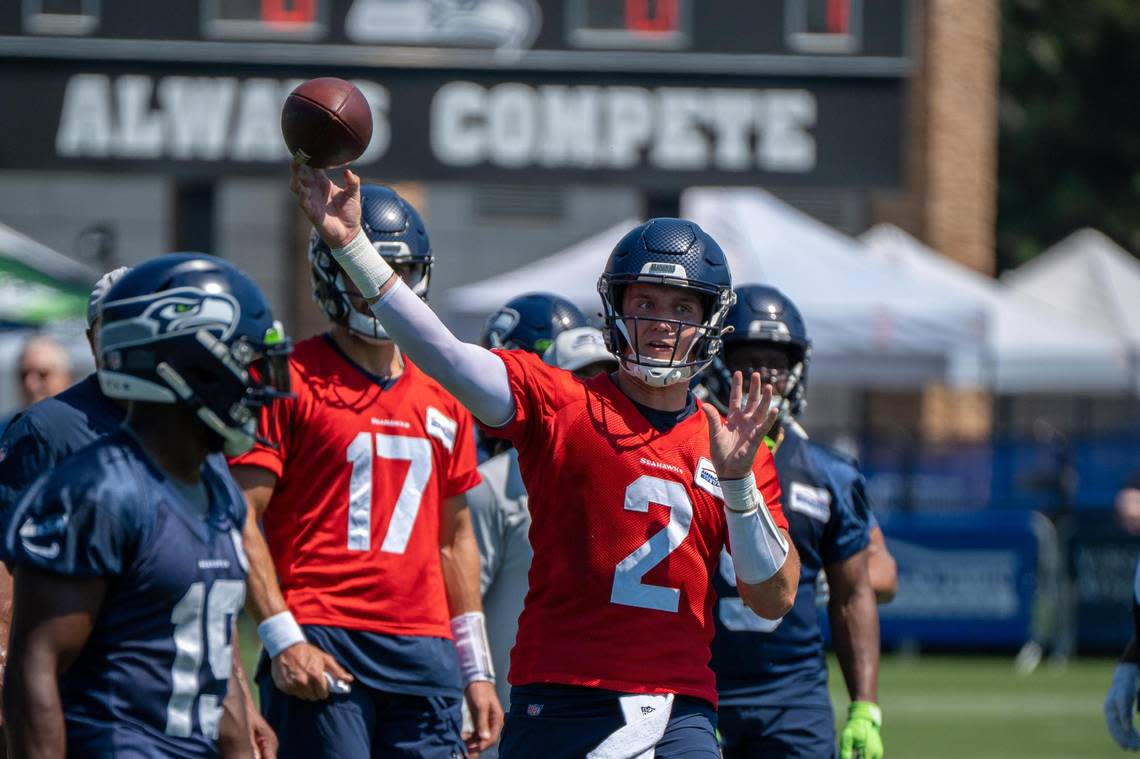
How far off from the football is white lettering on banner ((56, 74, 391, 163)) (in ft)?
30.7

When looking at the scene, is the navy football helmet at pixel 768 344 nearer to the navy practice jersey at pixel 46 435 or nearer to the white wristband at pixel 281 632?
the white wristband at pixel 281 632

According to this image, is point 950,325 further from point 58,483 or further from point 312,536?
point 58,483

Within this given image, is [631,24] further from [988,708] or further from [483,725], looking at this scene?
[483,725]

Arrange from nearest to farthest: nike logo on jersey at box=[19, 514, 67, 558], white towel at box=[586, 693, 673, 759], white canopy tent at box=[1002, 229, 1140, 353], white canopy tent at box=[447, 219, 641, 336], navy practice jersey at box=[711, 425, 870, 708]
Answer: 1. nike logo on jersey at box=[19, 514, 67, 558]
2. white towel at box=[586, 693, 673, 759]
3. navy practice jersey at box=[711, 425, 870, 708]
4. white canopy tent at box=[447, 219, 641, 336]
5. white canopy tent at box=[1002, 229, 1140, 353]

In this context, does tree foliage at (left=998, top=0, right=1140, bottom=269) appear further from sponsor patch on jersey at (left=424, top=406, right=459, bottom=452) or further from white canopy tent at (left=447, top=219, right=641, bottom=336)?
sponsor patch on jersey at (left=424, top=406, right=459, bottom=452)

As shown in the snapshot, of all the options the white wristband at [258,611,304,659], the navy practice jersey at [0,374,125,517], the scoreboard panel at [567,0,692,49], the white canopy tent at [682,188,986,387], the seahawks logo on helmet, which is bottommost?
the white canopy tent at [682,188,986,387]

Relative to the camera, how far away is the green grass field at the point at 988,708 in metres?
10.5

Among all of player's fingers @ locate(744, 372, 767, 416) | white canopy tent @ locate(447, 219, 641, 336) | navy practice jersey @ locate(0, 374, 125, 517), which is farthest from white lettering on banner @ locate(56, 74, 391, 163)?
player's fingers @ locate(744, 372, 767, 416)

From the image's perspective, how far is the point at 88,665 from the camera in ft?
11.8

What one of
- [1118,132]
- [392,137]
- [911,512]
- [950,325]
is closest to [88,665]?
[392,137]

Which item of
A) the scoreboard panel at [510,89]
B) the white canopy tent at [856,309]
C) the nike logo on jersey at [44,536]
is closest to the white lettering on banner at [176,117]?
the scoreboard panel at [510,89]

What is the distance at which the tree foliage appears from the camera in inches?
1369

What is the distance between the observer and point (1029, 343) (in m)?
19.3

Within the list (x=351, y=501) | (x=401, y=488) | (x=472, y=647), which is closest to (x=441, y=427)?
(x=401, y=488)
